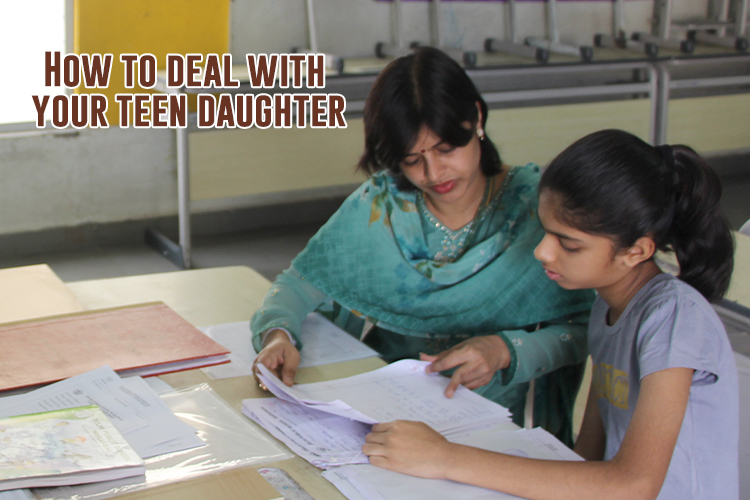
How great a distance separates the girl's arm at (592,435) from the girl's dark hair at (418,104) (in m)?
0.44

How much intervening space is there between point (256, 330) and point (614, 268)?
527 mm

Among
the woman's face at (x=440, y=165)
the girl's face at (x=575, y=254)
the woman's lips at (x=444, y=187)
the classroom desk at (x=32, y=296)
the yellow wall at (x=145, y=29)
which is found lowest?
the classroom desk at (x=32, y=296)

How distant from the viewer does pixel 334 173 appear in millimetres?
3863

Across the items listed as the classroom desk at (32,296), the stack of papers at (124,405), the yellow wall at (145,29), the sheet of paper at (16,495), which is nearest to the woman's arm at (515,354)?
the stack of papers at (124,405)

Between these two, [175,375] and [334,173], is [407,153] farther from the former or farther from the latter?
[334,173]

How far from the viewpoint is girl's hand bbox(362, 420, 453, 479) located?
34.4 inches

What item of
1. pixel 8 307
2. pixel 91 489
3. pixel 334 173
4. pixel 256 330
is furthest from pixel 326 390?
pixel 334 173

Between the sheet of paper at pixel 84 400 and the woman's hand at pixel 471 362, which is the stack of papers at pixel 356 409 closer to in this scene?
the woman's hand at pixel 471 362

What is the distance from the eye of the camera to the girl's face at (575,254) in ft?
3.38

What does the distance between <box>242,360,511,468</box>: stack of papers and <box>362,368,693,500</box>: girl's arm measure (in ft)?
0.15

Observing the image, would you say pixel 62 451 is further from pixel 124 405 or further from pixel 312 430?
pixel 312 430

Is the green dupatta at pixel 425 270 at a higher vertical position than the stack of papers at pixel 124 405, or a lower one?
higher

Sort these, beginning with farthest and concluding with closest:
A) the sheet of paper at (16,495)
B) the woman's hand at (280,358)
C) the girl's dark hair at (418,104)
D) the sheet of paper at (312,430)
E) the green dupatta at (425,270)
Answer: the green dupatta at (425,270)
the girl's dark hair at (418,104)
the woman's hand at (280,358)
the sheet of paper at (312,430)
the sheet of paper at (16,495)

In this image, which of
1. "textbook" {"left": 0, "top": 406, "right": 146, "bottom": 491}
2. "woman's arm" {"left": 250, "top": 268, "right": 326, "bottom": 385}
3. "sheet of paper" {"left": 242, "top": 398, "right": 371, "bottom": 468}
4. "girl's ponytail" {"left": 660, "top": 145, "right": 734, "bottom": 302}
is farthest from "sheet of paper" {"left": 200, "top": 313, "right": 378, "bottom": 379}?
"girl's ponytail" {"left": 660, "top": 145, "right": 734, "bottom": 302}
